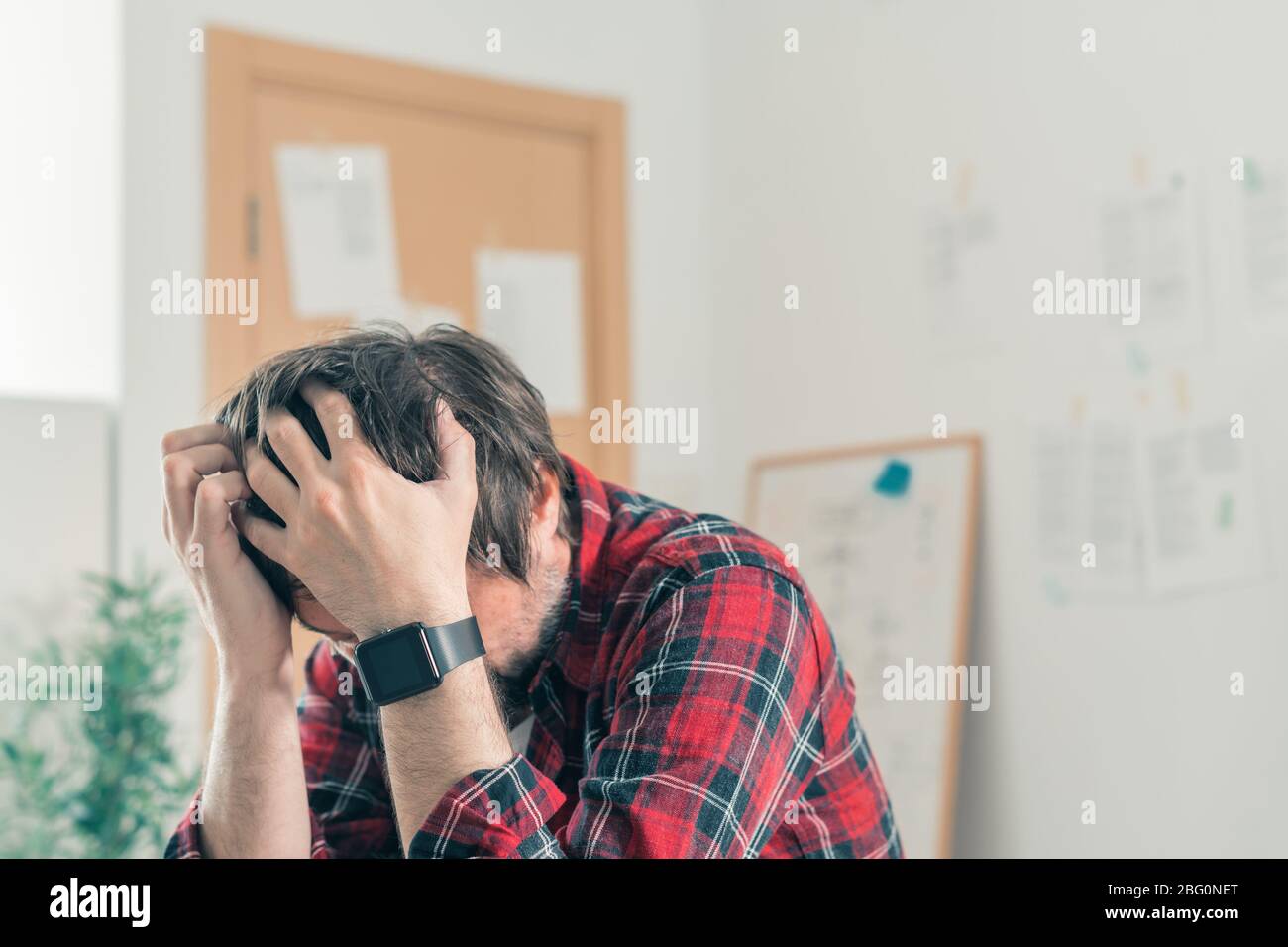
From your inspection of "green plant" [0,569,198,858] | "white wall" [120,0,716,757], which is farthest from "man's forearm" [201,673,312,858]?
"white wall" [120,0,716,757]

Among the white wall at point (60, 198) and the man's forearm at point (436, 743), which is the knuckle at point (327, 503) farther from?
the white wall at point (60, 198)

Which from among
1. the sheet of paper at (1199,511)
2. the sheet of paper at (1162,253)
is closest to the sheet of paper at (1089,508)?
the sheet of paper at (1199,511)

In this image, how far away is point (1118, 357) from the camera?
160 cm

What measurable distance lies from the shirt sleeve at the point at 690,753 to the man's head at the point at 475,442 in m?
0.12

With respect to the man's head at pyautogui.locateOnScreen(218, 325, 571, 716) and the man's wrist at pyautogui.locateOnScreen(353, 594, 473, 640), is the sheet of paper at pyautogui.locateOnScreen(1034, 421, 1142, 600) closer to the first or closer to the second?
the man's head at pyautogui.locateOnScreen(218, 325, 571, 716)

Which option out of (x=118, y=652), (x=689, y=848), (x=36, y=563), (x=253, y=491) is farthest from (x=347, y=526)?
(x=36, y=563)

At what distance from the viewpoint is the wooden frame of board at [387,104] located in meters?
2.05

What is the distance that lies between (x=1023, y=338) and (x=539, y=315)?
1060 mm

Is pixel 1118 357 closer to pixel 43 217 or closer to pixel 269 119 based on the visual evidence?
pixel 269 119

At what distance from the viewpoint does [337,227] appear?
7.14ft

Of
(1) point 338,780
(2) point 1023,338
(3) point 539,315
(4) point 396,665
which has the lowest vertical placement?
(1) point 338,780

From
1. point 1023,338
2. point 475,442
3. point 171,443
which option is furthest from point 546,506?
point 1023,338

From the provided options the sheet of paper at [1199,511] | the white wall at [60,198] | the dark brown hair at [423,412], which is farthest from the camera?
the white wall at [60,198]

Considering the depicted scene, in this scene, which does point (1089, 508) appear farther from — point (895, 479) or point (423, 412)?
point (423, 412)
